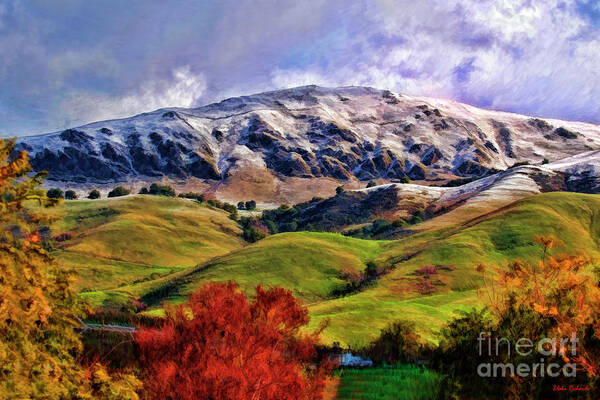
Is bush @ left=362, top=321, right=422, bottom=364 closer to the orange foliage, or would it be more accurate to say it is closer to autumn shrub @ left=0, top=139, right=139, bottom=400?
the orange foliage

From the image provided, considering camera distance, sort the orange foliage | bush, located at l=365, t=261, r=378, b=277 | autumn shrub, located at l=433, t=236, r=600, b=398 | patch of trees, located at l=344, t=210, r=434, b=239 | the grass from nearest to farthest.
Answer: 1. autumn shrub, located at l=433, t=236, r=600, b=398
2. the orange foliage
3. the grass
4. bush, located at l=365, t=261, r=378, b=277
5. patch of trees, located at l=344, t=210, r=434, b=239

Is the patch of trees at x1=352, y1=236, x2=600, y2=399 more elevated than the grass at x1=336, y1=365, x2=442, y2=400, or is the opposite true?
the patch of trees at x1=352, y1=236, x2=600, y2=399

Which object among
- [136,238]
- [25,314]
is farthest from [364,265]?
[136,238]

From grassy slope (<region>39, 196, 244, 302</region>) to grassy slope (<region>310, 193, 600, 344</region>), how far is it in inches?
1649

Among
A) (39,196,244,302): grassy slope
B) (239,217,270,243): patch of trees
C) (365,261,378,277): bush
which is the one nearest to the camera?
(365,261,378,277): bush

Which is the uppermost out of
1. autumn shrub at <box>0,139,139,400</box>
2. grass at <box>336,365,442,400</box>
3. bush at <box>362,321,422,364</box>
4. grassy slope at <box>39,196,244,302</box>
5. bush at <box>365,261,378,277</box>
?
grassy slope at <box>39,196,244,302</box>

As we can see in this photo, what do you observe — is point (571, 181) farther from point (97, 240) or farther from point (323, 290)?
point (97, 240)

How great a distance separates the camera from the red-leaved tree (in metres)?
15.9

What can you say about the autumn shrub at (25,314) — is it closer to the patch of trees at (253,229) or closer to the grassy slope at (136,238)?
the grassy slope at (136,238)

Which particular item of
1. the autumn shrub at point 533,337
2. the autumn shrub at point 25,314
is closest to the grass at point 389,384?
the autumn shrub at point 533,337

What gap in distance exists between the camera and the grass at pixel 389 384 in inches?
623

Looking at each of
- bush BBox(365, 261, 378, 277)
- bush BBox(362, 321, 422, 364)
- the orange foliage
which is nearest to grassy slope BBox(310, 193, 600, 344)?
bush BBox(365, 261, 378, 277)

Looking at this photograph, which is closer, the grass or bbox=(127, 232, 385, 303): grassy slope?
the grass

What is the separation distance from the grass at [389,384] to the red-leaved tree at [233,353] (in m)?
1.24
